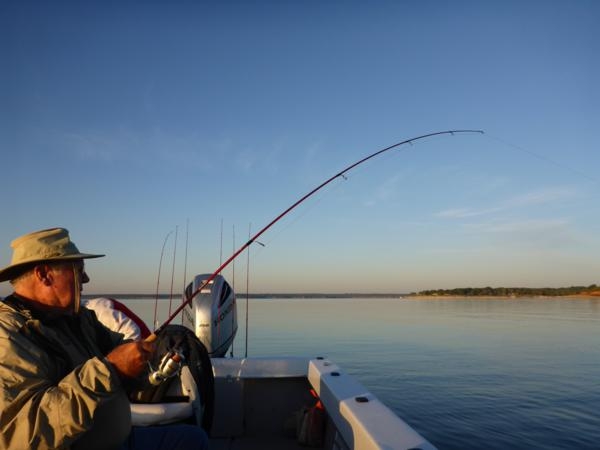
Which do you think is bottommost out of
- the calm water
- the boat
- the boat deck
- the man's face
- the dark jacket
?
the calm water

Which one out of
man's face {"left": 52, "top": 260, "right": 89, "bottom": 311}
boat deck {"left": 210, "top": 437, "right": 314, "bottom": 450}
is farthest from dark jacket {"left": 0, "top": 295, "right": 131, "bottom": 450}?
boat deck {"left": 210, "top": 437, "right": 314, "bottom": 450}

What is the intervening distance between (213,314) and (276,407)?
266 centimetres

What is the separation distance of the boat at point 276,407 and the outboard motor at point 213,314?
227cm

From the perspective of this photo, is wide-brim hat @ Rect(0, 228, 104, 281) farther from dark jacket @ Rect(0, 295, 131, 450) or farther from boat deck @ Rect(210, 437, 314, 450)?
boat deck @ Rect(210, 437, 314, 450)

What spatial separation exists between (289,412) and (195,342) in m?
1.32

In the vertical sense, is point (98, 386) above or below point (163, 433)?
above

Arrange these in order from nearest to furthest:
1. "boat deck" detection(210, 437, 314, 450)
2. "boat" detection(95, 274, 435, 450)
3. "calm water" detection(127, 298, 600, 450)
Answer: "boat" detection(95, 274, 435, 450)
"boat deck" detection(210, 437, 314, 450)
"calm water" detection(127, 298, 600, 450)

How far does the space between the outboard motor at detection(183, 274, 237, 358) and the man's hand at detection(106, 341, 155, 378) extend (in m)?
5.05

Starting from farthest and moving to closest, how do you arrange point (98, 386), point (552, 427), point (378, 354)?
point (378, 354)
point (552, 427)
point (98, 386)

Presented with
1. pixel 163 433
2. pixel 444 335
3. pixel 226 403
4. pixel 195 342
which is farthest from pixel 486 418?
pixel 444 335

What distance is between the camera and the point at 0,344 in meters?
1.39

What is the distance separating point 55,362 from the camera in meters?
1.54

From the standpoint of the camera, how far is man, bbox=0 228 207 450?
1.33 meters

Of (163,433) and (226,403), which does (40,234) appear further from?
(226,403)
